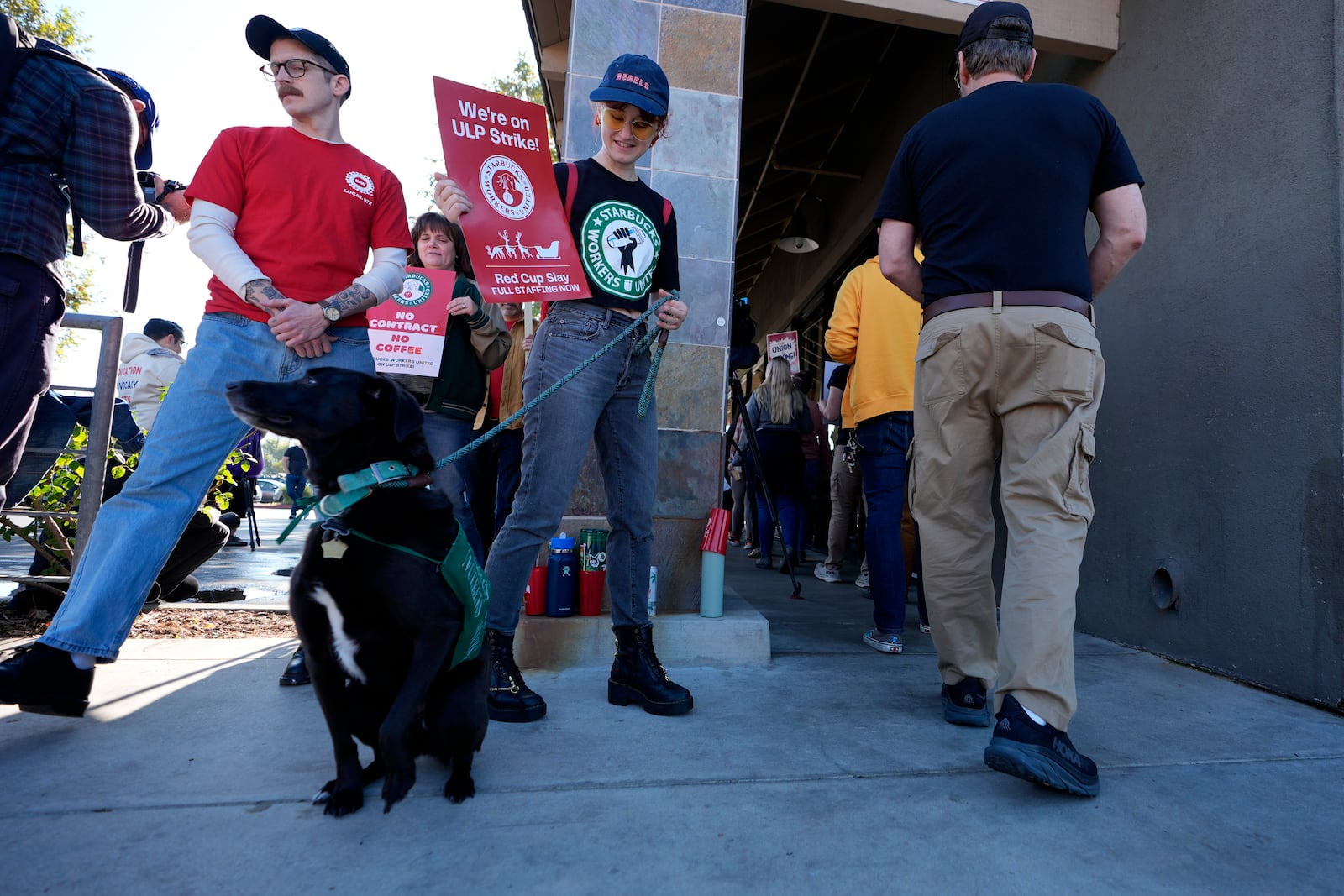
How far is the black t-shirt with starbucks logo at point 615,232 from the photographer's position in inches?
101

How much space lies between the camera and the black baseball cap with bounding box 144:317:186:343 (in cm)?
596

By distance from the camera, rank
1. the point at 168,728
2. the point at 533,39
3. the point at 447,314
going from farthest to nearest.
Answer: the point at 533,39 → the point at 447,314 → the point at 168,728

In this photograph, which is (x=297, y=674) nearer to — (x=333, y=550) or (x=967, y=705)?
(x=333, y=550)

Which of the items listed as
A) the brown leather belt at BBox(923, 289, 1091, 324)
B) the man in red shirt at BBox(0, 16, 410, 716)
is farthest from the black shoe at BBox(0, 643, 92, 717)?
the brown leather belt at BBox(923, 289, 1091, 324)

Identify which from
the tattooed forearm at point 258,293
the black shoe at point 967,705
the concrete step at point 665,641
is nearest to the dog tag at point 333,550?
the tattooed forearm at point 258,293

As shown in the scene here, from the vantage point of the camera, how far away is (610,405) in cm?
263

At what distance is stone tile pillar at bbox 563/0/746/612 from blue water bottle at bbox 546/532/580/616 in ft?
0.88

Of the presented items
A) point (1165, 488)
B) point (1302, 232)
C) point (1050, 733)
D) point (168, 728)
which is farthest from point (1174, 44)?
point (168, 728)

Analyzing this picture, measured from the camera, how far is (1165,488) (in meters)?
3.27

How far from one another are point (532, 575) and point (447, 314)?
114cm

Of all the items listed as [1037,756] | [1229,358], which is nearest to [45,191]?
[1037,756]

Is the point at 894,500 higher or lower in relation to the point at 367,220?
lower

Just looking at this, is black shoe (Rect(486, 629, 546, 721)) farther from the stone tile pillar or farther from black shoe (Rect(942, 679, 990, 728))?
black shoe (Rect(942, 679, 990, 728))

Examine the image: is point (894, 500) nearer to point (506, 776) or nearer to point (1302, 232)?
point (1302, 232)
